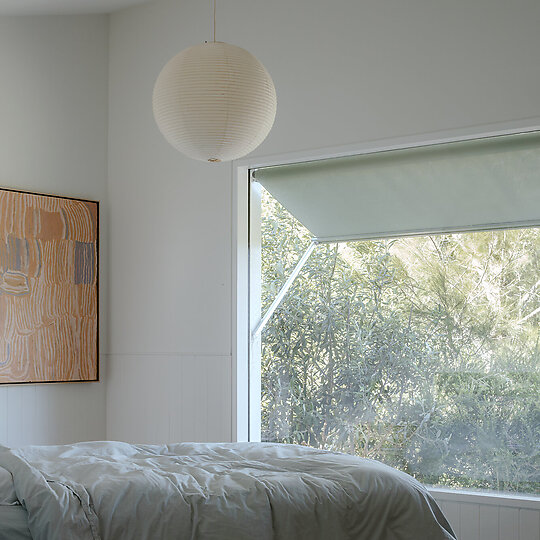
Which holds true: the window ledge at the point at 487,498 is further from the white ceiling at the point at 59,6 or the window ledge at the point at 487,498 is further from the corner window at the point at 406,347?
the white ceiling at the point at 59,6

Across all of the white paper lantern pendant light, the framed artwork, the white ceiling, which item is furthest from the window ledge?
the white ceiling

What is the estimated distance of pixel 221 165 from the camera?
4.24 metres

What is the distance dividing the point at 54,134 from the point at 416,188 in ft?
6.98

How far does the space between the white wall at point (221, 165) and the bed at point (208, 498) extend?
5.34 ft

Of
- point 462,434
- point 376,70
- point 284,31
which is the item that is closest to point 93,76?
point 284,31

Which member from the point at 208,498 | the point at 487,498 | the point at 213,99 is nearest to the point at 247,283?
the point at 487,498

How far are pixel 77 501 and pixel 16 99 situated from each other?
2.86 metres

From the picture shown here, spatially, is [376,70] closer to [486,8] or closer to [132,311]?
[486,8]

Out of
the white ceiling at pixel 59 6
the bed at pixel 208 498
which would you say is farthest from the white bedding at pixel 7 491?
the white ceiling at pixel 59 6

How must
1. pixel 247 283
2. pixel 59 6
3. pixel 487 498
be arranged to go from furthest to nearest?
1. pixel 59 6
2. pixel 247 283
3. pixel 487 498

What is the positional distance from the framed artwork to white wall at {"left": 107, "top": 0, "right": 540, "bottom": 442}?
180mm

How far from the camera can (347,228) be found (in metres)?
3.95

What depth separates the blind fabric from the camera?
138 inches

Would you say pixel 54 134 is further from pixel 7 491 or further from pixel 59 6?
pixel 7 491
